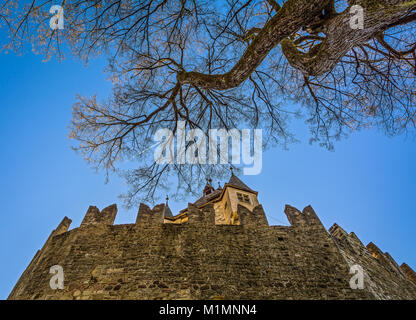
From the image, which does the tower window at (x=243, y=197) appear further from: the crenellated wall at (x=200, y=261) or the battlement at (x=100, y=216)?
the battlement at (x=100, y=216)

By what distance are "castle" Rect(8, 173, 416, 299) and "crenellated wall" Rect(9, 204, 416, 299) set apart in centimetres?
2

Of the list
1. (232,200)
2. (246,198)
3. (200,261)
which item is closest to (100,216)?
(200,261)

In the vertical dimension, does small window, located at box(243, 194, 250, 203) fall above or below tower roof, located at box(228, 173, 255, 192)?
below

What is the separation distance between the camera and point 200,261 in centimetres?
539

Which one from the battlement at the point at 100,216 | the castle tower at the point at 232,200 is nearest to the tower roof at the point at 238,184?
the castle tower at the point at 232,200

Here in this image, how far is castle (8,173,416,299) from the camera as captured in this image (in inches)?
190

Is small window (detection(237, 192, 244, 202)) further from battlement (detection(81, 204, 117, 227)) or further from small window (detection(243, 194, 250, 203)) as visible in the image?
battlement (detection(81, 204, 117, 227))

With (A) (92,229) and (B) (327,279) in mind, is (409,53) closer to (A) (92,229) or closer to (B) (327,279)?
(B) (327,279)

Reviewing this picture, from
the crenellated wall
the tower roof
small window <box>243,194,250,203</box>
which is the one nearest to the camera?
the crenellated wall

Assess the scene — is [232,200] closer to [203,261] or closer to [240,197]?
[240,197]

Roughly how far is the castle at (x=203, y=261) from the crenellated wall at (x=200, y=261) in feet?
0.08

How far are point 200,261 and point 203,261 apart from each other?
78mm

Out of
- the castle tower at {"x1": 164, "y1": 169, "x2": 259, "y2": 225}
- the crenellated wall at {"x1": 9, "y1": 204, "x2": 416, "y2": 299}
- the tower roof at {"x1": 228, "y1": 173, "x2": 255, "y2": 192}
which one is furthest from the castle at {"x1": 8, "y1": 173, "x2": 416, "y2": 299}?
the tower roof at {"x1": 228, "y1": 173, "x2": 255, "y2": 192}
